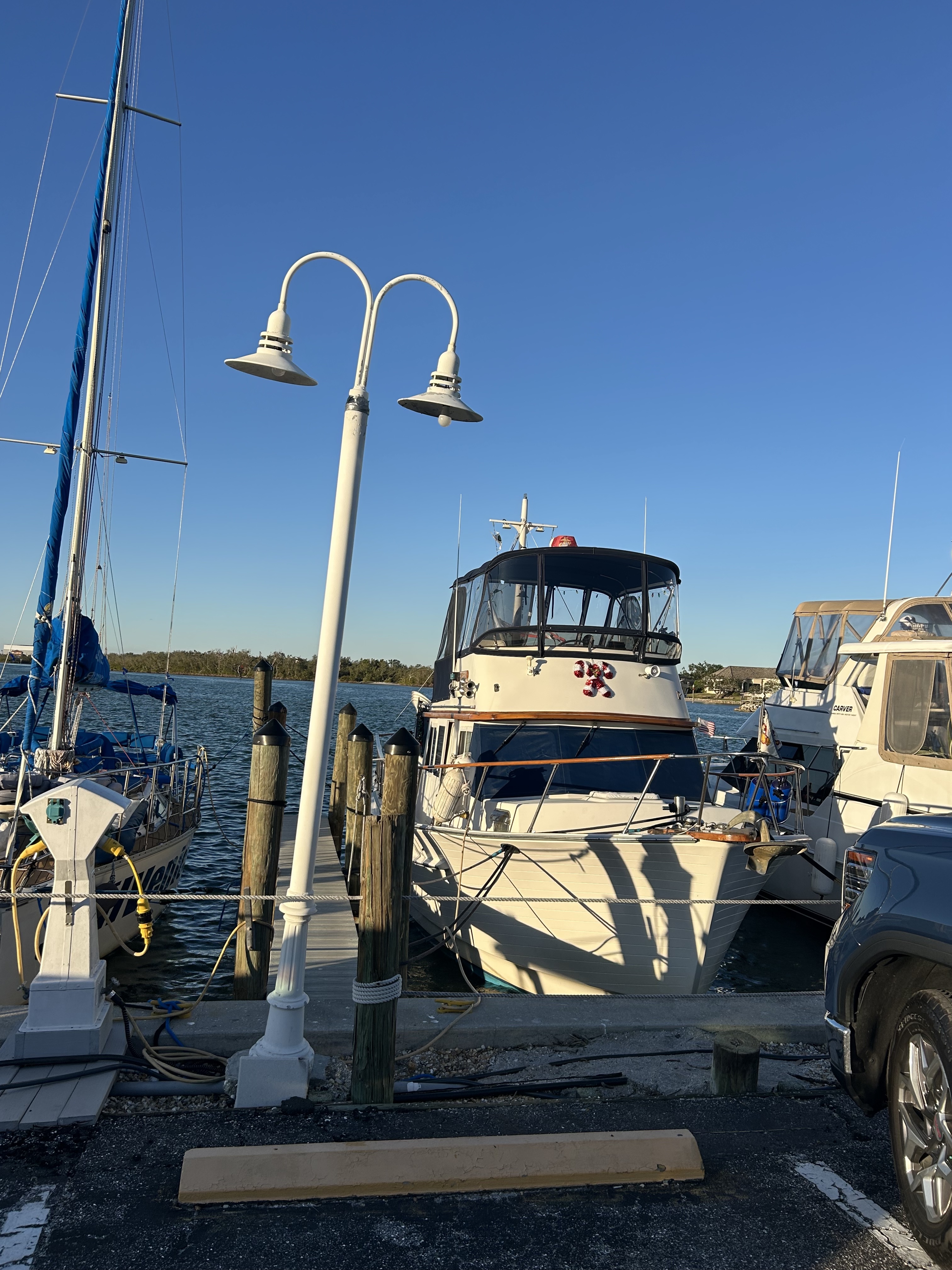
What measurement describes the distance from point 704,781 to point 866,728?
17.1ft

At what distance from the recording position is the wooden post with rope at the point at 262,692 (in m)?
17.7

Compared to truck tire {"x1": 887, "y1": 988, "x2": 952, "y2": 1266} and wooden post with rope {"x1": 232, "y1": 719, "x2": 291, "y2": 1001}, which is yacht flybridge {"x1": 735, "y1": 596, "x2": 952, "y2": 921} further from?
truck tire {"x1": 887, "y1": 988, "x2": 952, "y2": 1266}

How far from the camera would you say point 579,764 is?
10.5 meters

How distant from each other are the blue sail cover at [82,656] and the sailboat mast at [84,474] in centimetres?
20

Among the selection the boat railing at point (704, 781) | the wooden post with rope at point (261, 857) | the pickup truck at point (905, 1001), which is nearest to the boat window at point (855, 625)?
the boat railing at point (704, 781)

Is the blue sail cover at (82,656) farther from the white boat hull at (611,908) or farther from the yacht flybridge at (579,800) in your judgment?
the white boat hull at (611,908)

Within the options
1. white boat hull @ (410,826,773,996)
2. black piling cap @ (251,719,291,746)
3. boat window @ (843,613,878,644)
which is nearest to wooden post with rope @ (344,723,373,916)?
white boat hull @ (410,826,773,996)

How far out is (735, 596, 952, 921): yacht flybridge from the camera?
37.1 feet

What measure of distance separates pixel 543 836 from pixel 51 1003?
5065 millimetres

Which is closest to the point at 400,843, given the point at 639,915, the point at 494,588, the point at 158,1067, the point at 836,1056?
the point at 158,1067

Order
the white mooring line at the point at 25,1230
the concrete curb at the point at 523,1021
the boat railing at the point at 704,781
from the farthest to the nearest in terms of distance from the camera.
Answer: the boat railing at the point at 704,781, the concrete curb at the point at 523,1021, the white mooring line at the point at 25,1230

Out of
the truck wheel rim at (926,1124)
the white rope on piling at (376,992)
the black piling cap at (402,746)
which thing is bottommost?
the white rope on piling at (376,992)

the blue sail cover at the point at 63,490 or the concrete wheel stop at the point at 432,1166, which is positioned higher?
the blue sail cover at the point at 63,490

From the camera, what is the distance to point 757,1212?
3.47 m
